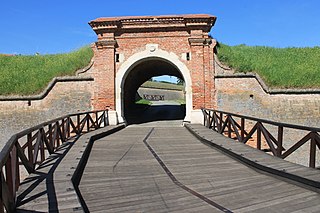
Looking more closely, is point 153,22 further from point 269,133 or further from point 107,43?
point 269,133

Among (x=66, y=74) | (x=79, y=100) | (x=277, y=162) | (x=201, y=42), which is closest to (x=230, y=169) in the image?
(x=277, y=162)

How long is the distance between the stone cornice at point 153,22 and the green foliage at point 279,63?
1.80 meters

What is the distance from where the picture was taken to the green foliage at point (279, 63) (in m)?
14.1

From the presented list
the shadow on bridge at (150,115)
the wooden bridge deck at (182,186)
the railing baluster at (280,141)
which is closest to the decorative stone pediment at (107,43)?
the shadow on bridge at (150,115)

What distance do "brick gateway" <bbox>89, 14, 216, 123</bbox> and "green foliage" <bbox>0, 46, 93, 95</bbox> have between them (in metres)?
1.58

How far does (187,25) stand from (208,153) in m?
A: 7.95

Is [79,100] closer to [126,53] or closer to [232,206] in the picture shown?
[126,53]

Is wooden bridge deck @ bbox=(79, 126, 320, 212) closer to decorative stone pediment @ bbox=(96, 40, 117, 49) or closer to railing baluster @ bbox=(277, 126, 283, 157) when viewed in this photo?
railing baluster @ bbox=(277, 126, 283, 157)

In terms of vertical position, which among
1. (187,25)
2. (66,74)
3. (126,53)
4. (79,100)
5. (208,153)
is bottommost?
(208,153)

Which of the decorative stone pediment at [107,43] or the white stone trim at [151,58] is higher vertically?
the decorative stone pediment at [107,43]

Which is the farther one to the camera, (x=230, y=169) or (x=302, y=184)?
(x=230, y=169)

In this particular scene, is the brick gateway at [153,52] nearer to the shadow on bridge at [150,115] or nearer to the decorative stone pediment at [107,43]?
the decorative stone pediment at [107,43]

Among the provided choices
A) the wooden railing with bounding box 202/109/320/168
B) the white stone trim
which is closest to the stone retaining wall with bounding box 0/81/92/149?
the white stone trim

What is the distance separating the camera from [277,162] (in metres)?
5.67
